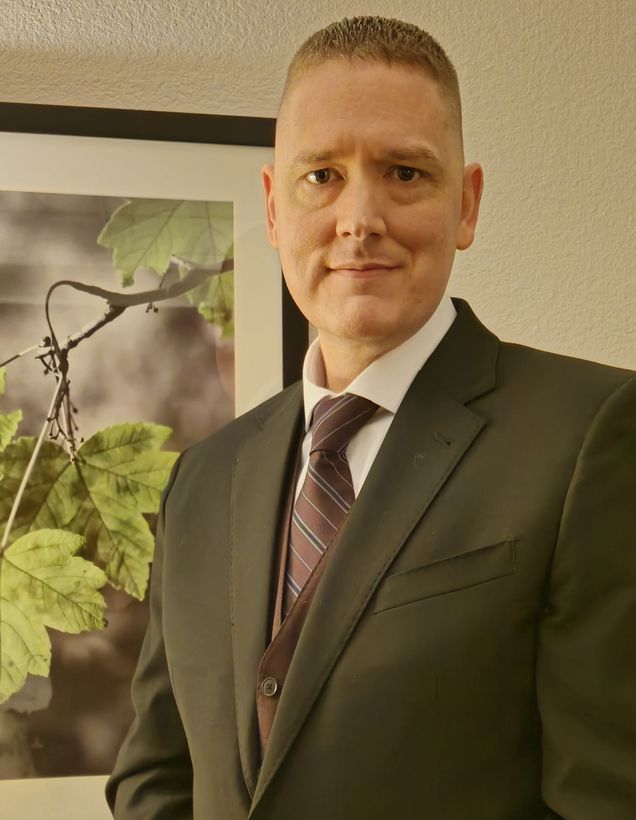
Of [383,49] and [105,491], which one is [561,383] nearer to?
[383,49]

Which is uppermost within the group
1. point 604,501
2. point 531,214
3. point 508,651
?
point 531,214

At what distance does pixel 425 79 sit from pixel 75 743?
3.16 feet

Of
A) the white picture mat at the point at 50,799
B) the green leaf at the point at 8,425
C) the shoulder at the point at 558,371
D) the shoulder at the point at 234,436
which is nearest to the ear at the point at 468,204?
the shoulder at the point at 558,371

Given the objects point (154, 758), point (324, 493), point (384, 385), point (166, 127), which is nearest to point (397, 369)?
point (384, 385)

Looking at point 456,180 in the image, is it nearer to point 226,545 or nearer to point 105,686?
point 226,545

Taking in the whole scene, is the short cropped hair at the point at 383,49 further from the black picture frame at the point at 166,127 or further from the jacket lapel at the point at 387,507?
the black picture frame at the point at 166,127

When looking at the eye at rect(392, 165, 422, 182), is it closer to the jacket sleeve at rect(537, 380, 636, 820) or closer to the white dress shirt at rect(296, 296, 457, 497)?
the white dress shirt at rect(296, 296, 457, 497)

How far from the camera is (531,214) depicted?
4.60ft

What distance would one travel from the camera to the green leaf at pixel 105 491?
1.28 metres

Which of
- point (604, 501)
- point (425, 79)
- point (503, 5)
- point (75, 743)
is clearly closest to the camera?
point (604, 501)

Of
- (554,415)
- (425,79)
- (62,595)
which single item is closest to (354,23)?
(425,79)

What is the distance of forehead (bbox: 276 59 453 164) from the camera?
84cm

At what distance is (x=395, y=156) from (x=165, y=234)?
1.80 feet

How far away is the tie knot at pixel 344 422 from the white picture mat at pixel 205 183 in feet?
1.44
